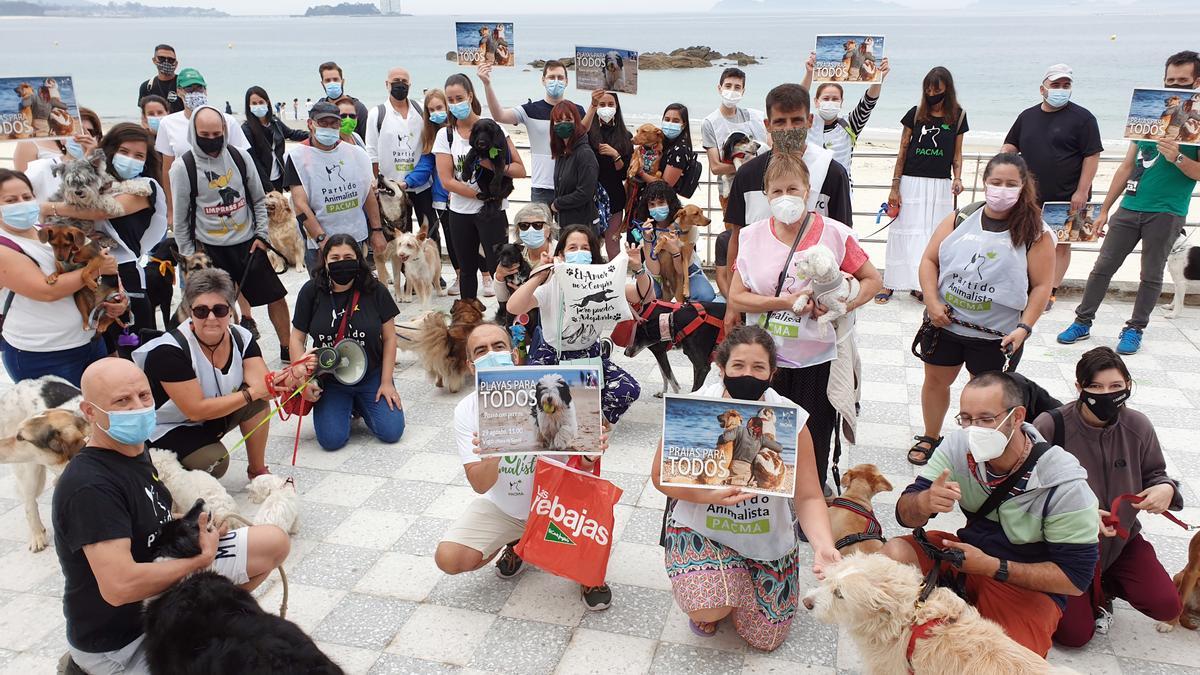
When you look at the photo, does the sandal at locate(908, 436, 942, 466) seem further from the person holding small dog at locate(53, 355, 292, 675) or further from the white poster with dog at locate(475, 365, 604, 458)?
the person holding small dog at locate(53, 355, 292, 675)

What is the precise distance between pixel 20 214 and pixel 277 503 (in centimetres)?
213

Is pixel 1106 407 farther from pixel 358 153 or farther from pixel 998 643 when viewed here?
pixel 358 153

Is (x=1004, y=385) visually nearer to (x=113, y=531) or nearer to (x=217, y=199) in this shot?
(x=113, y=531)

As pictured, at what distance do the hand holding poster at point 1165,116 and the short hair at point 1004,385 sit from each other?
3.52m

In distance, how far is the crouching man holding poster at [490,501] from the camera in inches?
139

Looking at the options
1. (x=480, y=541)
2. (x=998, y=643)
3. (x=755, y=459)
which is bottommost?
(x=480, y=541)

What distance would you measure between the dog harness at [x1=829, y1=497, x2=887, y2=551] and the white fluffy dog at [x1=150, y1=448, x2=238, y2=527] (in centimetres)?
291

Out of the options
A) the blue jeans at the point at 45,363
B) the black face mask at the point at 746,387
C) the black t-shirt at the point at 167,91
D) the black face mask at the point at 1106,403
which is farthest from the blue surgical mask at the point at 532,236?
the black t-shirt at the point at 167,91

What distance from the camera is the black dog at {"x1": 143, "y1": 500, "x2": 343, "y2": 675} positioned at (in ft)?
7.22

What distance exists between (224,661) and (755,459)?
1.87 meters

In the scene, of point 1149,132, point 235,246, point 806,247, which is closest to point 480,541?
point 806,247

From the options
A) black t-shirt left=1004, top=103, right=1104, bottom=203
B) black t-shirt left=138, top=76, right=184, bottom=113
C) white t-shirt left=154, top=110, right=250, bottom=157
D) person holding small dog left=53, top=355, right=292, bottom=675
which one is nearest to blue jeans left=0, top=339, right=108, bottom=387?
person holding small dog left=53, top=355, right=292, bottom=675

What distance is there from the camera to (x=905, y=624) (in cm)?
263

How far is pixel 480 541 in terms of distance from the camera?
143 inches
